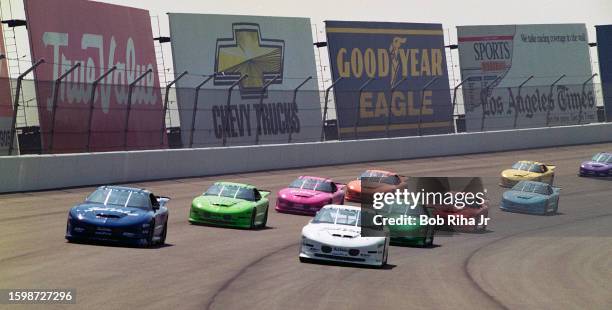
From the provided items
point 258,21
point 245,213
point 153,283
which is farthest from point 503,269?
point 258,21

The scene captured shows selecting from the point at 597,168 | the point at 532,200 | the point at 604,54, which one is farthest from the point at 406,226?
the point at 604,54

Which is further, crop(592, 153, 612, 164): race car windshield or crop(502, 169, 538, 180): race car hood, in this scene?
crop(592, 153, 612, 164): race car windshield

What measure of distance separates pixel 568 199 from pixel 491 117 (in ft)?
57.7

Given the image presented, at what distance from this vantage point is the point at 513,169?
146 ft

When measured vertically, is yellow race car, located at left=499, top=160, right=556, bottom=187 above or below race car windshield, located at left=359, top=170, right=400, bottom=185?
below

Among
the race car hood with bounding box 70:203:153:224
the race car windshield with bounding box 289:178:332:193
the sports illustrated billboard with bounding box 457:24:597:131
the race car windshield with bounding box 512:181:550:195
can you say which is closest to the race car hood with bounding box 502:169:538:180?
the race car windshield with bounding box 512:181:550:195

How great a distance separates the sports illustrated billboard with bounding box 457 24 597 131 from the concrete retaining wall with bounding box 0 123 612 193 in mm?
914

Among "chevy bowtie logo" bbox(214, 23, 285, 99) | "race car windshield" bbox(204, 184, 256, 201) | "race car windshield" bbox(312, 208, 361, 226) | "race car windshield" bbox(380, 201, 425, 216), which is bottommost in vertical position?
"race car windshield" bbox(380, 201, 425, 216)

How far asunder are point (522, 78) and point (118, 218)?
46.6 metres

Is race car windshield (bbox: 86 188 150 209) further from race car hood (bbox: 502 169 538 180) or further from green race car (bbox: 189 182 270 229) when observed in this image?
race car hood (bbox: 502 169 538 180)

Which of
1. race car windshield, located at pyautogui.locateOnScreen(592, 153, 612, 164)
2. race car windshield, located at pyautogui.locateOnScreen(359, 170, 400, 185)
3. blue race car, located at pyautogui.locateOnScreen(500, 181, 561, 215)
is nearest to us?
race car windshield, located at pyautogui.locateOnScreen(359, 170, 400, 185)

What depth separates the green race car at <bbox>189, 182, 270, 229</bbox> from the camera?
2623 centimetres

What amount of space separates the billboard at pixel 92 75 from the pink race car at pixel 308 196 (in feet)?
24.6

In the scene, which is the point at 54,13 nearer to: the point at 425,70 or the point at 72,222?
the point at 72,222
